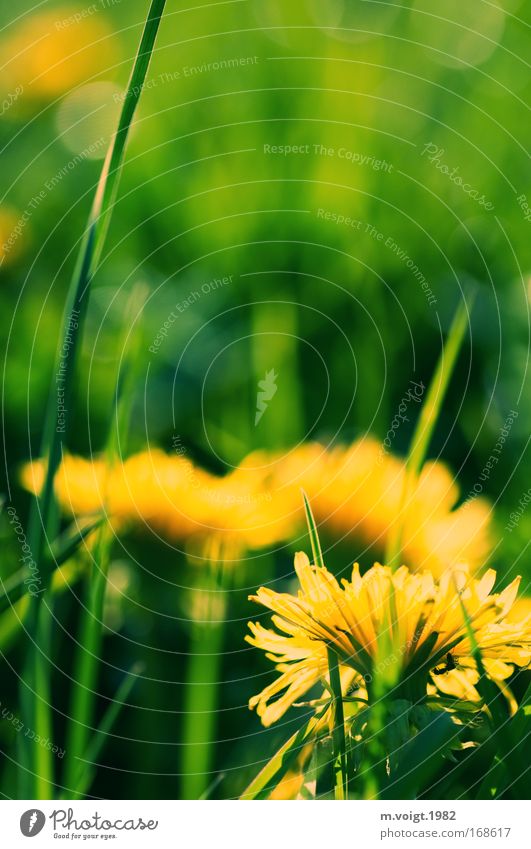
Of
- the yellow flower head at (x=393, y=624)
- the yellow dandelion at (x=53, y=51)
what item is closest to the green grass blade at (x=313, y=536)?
the yellow flower head at (x=393, y=624)

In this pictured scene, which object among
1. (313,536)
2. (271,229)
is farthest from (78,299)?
(271,229)

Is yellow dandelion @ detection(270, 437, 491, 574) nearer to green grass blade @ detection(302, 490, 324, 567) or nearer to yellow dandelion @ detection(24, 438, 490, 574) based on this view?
yellow dandelion @ detection(24, 438, 490, 574)

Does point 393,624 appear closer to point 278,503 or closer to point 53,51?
point 278,503

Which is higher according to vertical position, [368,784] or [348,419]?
Result: [348,419]

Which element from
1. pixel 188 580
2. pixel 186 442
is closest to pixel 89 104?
pixel 186 442

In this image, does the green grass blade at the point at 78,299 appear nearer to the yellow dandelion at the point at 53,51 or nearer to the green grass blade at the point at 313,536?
the green grass blade at the point at 313,536

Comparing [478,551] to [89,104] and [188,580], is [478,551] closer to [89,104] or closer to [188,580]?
[188,580]
